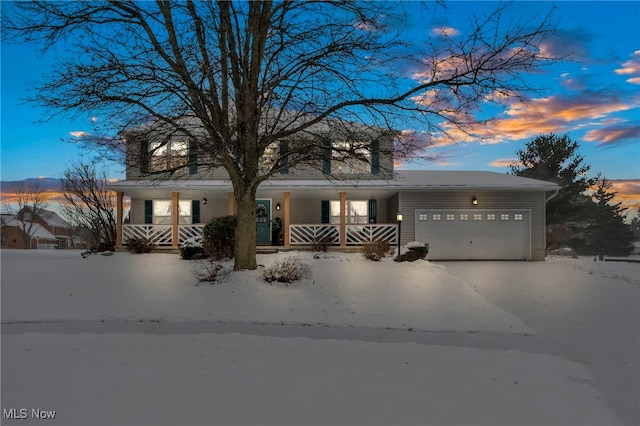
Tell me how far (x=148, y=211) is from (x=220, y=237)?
7.27 metres

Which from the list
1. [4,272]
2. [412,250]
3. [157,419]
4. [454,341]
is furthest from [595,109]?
[4,272]

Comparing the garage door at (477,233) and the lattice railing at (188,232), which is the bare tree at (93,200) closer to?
the lattice railing at (188,232)

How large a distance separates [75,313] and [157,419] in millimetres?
→ 5240

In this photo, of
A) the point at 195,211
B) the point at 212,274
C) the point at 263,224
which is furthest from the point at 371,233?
the point at 212,274

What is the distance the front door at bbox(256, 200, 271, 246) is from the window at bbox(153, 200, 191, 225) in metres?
3.54

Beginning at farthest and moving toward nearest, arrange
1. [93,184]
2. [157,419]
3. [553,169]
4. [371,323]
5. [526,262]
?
1. [553,169]
2. [93,184]
3. [526,262]
4. [371,323]
5. [157,419]

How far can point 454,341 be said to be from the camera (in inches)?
237

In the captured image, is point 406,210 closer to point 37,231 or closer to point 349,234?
point 349,234

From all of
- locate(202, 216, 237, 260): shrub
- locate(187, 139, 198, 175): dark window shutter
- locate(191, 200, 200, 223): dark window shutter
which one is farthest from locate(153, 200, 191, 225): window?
locate(202, 216, 237, 260): shrub

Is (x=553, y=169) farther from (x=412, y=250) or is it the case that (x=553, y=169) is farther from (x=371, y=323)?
(x=371, y=323)

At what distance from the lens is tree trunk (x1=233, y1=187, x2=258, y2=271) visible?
1043 cm

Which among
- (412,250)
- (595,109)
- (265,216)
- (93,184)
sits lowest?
(412,250)

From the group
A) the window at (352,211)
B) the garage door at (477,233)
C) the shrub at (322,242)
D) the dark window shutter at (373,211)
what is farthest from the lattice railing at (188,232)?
the garage door at (477,233)

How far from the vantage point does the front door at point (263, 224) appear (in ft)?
60.7
